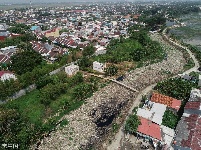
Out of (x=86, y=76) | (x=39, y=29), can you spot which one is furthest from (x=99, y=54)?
(x=39, y=29)

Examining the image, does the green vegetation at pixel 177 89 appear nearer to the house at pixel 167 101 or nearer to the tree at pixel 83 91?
the house at pixel 167 101

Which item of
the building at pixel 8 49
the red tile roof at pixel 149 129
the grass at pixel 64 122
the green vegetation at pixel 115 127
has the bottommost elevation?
the grass at pixel 64 122

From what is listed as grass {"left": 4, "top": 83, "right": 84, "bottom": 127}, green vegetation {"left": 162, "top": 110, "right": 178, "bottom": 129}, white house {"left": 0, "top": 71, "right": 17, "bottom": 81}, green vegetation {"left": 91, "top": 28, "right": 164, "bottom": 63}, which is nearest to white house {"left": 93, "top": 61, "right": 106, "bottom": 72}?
green vegetation {"left": 91, "top": 28, "right": 164, "bottom": 63}

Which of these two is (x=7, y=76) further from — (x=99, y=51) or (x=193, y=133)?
(x=193, y=133)

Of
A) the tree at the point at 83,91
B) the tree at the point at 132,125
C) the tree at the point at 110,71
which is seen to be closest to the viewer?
the tree at the point at 132,125

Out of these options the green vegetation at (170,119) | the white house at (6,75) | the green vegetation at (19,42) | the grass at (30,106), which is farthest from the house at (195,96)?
the green vegetation at (19,42)

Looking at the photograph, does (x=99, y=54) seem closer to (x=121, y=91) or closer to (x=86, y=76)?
(x=86, y=76)
